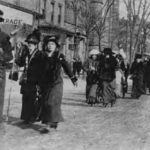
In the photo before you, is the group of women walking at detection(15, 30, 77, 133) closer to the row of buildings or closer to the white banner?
the white banner

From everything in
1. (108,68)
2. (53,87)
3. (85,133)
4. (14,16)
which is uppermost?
(14,16)

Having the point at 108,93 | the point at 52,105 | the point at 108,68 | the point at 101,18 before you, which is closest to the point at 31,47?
the point at 52,105

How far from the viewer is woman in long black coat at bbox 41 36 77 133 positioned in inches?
312

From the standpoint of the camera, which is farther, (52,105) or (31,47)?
(31,47)

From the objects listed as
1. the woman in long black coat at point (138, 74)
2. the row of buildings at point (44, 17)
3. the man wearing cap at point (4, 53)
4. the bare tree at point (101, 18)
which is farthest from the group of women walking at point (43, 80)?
the bare tree at point (101, 18)

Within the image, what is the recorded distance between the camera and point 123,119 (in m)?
10.4

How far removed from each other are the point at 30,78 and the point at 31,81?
6cm

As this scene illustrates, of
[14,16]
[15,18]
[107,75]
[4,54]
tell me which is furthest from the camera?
[14,16]

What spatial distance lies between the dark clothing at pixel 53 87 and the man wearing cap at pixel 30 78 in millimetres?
268

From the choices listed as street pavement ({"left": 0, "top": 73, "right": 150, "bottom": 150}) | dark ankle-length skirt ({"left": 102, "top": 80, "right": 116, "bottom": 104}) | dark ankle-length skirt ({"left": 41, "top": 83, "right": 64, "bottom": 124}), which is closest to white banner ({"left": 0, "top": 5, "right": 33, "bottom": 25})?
dark ankle-length skirt ({"left": 102, "top": 80, "right": 116, "bottom": 104})

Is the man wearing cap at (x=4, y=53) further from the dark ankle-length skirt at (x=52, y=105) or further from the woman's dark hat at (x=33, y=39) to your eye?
the woman's dark hat at (x=33, y=39)

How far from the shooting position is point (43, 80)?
820 cm

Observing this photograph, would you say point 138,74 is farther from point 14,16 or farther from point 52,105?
point 14,16

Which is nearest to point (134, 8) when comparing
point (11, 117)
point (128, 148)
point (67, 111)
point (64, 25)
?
point (64, 25)
